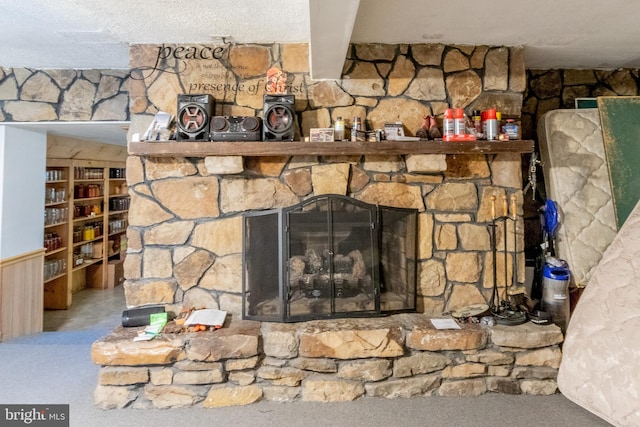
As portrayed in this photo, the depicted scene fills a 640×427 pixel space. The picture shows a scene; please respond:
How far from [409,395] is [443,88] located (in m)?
1.96

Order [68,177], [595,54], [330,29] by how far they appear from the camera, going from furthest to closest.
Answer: [68,177]
[595,54]
[330,29]

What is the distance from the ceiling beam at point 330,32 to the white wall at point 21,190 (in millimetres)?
2776

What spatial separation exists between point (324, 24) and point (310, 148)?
2.34ft

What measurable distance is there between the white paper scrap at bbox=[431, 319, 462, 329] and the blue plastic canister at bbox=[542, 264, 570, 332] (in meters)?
0.66

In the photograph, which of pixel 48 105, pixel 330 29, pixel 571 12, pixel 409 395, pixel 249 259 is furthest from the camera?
pixel 48 105

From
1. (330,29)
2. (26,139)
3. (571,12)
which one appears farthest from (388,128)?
(26,139)

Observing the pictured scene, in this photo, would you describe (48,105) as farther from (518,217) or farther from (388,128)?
(518,217)

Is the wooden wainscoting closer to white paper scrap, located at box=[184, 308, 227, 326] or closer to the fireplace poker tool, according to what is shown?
white paper scrap, located at box=[184, 308, 227, 326]

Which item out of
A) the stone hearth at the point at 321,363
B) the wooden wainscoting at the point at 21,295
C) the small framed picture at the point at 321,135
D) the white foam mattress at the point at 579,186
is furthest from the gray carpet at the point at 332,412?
the small framed picture at the point at 321,135

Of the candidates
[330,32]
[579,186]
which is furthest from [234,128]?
[579,186]

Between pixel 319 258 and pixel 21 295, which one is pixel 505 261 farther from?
pixel 21 295

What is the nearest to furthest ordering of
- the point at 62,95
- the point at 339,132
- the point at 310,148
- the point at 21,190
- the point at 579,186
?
the point at 310,148 → the point at 339,132 → the point at 579,186 → the point at 62,95 → the point at 21,190

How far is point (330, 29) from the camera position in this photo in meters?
1.69

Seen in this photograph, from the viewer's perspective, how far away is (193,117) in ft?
7.24
